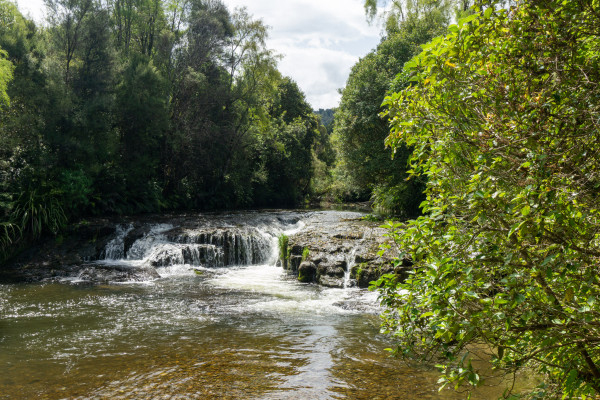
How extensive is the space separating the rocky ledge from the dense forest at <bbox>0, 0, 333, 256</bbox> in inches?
380

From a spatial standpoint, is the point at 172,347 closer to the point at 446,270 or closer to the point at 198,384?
the point at 198,384

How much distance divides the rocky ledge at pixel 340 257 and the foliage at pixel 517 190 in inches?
277

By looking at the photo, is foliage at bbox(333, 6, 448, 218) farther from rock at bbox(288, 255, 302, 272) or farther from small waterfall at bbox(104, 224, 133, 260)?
small waterfall at bbox(104, 224, 133, 260)

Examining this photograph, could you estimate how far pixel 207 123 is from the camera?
2609 cm

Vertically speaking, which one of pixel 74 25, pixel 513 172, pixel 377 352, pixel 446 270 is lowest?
pixel 377 352

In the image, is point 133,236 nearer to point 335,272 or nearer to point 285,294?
point 285,294

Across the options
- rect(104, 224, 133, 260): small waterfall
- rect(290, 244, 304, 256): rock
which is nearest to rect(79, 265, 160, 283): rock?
rect(104, 224, 133, 260): small waterfall

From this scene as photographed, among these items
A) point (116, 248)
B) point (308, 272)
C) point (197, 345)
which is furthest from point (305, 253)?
point (116, 248)

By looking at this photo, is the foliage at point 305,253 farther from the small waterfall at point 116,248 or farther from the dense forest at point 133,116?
the dense forest at point 133,116

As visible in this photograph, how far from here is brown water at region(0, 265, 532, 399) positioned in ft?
16.7

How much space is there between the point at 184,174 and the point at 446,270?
25.8 meters

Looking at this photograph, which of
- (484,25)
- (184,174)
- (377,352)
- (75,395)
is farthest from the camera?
(184,174)

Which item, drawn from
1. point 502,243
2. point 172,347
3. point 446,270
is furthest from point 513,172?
point 172,347

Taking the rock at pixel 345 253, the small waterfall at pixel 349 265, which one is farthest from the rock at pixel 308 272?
the small waterfall at pixel 349 265
